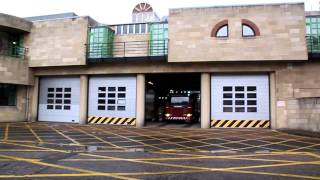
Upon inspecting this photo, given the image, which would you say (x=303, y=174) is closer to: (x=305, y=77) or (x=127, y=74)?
(x=305, y=77)

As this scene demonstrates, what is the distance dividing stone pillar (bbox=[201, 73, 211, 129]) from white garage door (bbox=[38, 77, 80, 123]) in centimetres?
967

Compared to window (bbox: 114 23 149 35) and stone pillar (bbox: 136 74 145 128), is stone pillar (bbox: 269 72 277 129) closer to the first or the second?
stone pillar (bbox: 136 74 145 128)

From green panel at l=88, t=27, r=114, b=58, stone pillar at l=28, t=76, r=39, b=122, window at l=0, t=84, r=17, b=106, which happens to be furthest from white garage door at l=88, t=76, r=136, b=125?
window at l=0, t=84, r=17, b=106

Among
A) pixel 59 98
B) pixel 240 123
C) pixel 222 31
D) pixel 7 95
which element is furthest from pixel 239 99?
pixel 7 95

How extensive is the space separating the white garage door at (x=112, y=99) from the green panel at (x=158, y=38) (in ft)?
8.74

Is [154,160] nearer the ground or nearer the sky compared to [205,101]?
nearer the ground

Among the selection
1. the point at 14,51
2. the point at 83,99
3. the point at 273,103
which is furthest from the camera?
the point at 14,51

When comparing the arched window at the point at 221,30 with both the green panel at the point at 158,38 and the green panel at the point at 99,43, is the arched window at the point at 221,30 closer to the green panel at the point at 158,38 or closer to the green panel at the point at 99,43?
the green panel at the point at 158,38

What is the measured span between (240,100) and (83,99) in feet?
38.0

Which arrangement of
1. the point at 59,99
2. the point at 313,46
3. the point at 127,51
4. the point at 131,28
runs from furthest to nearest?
the point at 59,99, the point at 131,28, the point at 127,51, the point at 313,46

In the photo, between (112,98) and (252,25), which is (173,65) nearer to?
(112,98)

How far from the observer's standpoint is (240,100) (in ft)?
71.0

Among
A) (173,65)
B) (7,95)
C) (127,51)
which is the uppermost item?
(127,51)

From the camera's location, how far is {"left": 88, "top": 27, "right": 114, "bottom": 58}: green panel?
2309cm
